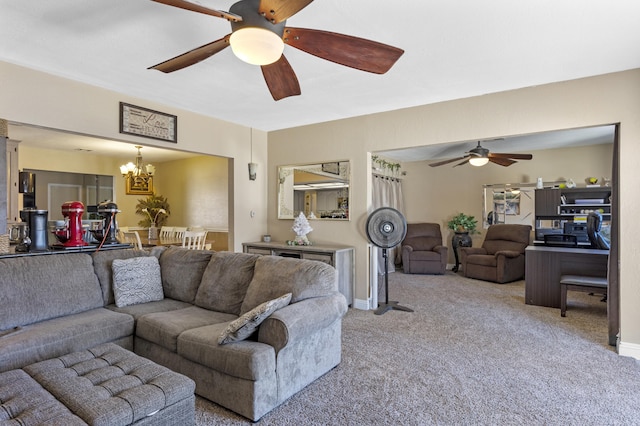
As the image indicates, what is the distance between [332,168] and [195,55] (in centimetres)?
268

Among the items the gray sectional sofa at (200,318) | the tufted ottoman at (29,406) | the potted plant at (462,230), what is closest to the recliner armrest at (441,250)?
the potted plant at (462,230)

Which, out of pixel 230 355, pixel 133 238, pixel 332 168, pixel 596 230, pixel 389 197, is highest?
pixel 332 168

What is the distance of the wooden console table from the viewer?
159 inches

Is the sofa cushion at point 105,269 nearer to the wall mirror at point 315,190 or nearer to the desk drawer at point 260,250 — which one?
the desk drawer at point 260,250

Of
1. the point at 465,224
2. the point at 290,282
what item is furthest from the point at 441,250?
the point at 290,282

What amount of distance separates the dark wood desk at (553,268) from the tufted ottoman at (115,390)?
420 cm

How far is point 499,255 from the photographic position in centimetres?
581

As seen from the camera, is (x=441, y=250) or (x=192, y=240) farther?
(x=441, y=250)

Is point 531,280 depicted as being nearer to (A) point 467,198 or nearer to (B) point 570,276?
(B) point 570,276

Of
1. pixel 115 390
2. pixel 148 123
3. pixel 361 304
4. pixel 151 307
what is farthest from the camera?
pixel 361 304

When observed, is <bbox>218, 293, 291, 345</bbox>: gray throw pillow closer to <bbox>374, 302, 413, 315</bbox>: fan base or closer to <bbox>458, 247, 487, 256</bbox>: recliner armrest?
<bbox>374, 302, 413, 315</bbox>: fan base

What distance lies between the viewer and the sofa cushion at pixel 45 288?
2.39m

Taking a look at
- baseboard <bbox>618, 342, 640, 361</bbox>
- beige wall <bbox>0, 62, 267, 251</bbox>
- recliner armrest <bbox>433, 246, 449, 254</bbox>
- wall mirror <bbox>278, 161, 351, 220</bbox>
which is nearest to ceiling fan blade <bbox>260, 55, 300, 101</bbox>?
beige wall <bbox>0, 62, 267, 251</bbox>

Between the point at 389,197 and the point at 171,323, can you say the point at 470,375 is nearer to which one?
the point at 171,323
